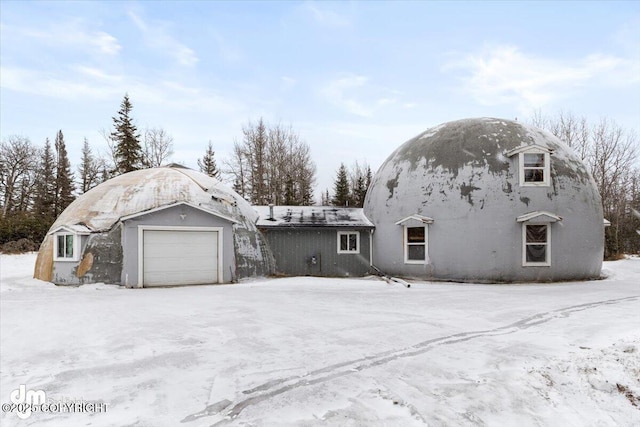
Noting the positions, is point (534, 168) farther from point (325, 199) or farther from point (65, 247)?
point (325, 199)

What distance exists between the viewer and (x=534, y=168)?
1413 centimetres

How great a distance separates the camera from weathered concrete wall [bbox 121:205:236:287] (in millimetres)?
12508

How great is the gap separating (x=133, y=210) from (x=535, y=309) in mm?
13158

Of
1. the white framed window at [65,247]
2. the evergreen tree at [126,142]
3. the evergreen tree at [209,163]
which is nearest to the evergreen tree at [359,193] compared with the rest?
the evergreen tree at [209,163]

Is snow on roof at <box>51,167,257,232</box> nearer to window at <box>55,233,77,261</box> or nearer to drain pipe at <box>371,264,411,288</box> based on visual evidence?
window at <box>55,233,77,261</box>

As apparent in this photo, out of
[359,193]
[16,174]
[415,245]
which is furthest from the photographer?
[359,193]

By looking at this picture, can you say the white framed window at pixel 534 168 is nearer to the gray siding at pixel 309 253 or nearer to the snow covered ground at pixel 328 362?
the snow covered ground at pixel 328 362

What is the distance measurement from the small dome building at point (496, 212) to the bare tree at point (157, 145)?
27.0 metres

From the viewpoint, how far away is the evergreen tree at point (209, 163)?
36.9m

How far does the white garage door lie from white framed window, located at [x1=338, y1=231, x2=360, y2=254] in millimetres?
5350

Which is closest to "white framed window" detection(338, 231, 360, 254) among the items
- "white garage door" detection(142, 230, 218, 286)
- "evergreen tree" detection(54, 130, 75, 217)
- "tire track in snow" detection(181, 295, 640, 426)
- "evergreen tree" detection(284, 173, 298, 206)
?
"white garage door" detection(142, 230, 218, 286)

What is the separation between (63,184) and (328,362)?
39.1 meters

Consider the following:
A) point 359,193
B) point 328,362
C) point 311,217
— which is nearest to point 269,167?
point 359,193

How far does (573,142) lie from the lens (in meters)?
31.8
